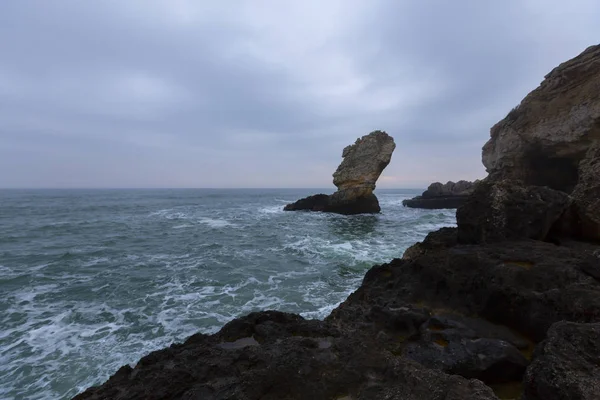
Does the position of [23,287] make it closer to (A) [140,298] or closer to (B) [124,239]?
(A) [140,298]

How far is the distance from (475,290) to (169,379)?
18.4 ft

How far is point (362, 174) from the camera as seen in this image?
3812cm

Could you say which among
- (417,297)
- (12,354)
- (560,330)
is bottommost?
(12,354)

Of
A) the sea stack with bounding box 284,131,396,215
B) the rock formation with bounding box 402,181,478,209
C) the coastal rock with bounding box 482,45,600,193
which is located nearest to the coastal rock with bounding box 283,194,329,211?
the sea stack with bounding box 284,131,396,215

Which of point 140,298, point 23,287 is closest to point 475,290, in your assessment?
point 140,298

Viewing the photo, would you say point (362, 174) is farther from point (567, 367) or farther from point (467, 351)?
point (567, 367)

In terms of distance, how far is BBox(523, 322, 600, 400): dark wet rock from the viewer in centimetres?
258

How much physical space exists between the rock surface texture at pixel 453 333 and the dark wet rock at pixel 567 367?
0.4 inches

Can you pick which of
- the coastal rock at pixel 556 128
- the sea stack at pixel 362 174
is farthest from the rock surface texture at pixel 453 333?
the sea stack at pixel 362 174

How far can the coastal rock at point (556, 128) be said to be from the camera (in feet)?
54.0

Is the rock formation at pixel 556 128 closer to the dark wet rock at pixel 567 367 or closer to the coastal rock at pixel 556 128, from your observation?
the coastal rock at pixel 556 128

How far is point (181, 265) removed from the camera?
1382cm

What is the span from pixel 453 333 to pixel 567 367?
1.94 m

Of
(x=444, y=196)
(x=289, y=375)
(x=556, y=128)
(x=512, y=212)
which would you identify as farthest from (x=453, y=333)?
(x=444, y=196)
